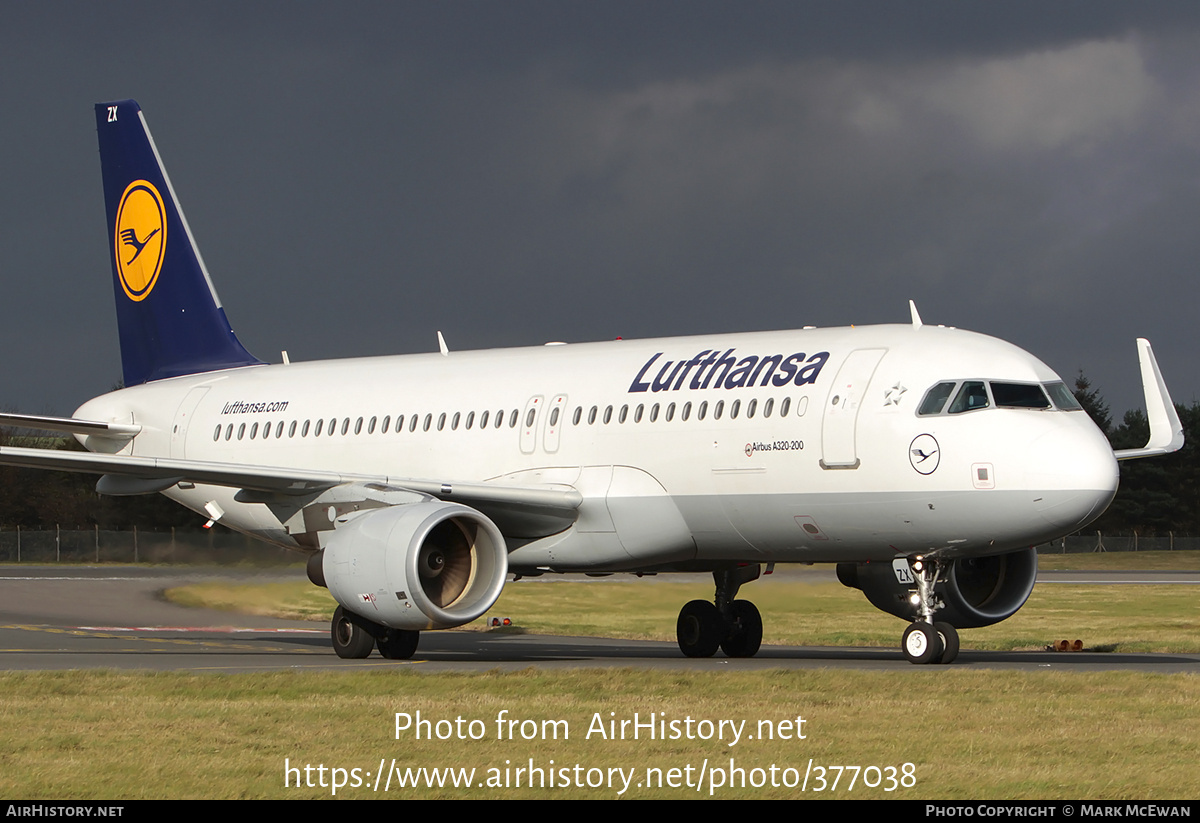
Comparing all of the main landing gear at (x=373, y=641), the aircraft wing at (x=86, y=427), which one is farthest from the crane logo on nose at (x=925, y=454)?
the aircraft wing at (x=86, y=427)

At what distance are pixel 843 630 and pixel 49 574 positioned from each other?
2976 cm

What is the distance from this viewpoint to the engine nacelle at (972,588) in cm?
1986

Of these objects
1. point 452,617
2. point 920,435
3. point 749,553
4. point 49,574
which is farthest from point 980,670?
point 49,574

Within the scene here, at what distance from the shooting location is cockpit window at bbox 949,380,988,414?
17.6 m

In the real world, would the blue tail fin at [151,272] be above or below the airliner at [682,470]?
above

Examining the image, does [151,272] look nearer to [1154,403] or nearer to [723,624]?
[723,624]

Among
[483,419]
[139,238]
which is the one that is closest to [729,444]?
[483,419]

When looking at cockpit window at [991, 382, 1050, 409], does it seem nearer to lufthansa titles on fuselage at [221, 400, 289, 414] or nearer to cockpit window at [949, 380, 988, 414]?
cockpit window at [949, 380, 988, 414]

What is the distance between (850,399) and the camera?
18.2 meters

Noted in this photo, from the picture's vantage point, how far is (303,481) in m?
20.3

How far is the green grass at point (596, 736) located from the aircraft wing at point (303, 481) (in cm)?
351

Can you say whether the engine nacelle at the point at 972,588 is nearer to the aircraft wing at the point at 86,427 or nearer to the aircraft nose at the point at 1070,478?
the aircraft nose at the point at 1070,478

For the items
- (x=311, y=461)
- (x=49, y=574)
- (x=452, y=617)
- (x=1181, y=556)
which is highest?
(x=311, y=461)

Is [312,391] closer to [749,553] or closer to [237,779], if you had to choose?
[749,553]
